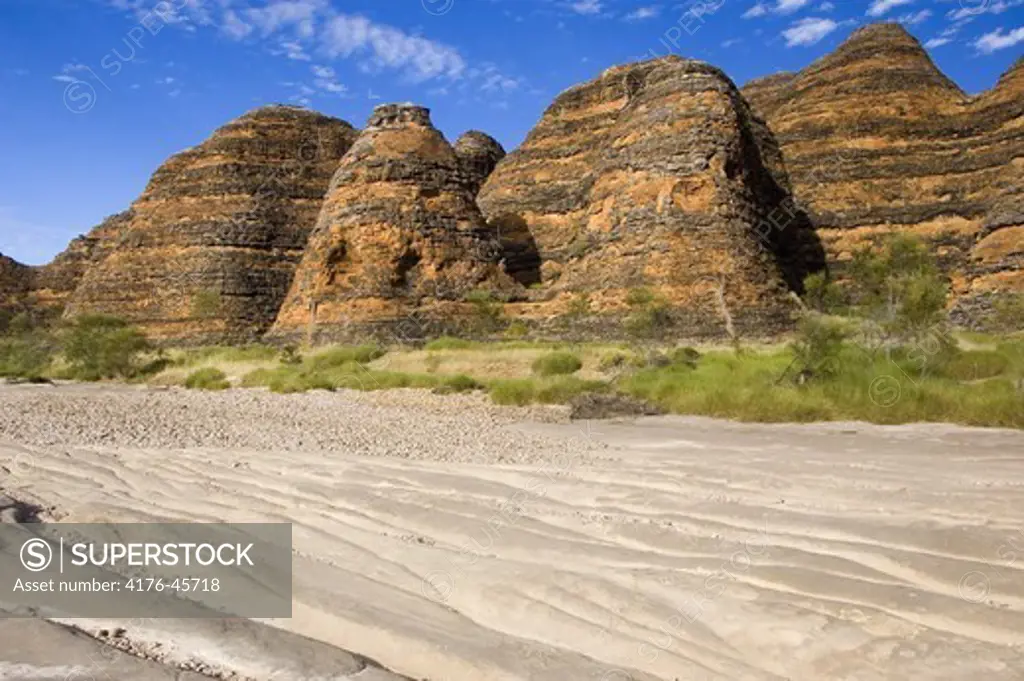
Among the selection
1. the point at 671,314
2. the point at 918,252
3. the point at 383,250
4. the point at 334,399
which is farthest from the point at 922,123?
the point at 334,399

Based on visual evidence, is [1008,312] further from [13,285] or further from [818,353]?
[13,285]

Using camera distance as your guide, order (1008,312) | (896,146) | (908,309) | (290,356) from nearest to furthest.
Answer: (908,309)
(1008,312)
(290,356)
(896,146)

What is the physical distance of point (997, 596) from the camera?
328 cm

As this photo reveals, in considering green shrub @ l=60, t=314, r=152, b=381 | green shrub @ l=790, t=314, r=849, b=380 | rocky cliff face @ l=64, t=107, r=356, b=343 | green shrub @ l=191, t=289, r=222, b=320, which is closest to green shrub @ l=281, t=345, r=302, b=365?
green shrub @ l=60, t=314, r=152, b=381

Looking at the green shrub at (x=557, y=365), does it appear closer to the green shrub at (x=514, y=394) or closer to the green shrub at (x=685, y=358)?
the green shrub at (x=685, y=358)

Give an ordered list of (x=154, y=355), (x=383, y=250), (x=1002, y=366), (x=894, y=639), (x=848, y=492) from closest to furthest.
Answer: (x=894, y=639)
(x=848, y=492)
(x=1002, y=366)
(x=383, y=250)
(x=154, y=355)

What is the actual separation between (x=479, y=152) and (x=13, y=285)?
3977 cm

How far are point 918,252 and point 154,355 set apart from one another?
34.2 meters

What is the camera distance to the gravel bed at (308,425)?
8203 millimetres

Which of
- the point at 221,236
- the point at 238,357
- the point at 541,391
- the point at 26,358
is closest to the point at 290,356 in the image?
the point at 238,357

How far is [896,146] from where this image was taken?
1436 inches

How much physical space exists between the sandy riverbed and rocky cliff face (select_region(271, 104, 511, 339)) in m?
22.2

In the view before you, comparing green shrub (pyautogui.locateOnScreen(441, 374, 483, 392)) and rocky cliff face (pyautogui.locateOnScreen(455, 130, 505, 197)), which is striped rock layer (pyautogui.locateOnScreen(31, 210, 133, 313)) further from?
green shrub (pyautogui.locateOnScreen(441, 374, 483, 392))

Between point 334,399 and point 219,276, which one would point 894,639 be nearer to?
point 334,399
